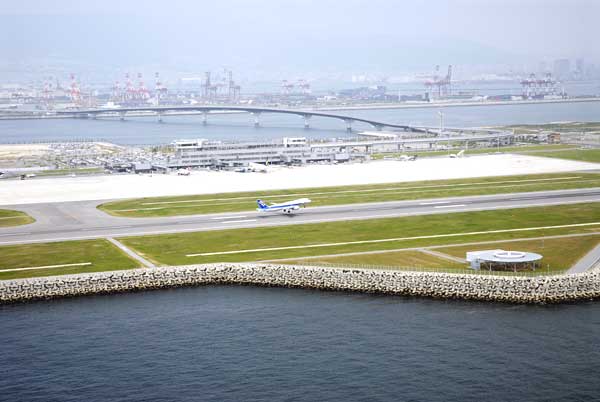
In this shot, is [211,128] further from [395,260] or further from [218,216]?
[395,260]

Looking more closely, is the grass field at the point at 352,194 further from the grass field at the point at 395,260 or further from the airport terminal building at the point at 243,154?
the airport terminal building at the point at 243,154

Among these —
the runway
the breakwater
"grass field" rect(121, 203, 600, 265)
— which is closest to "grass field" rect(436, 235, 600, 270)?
"grass field" rect(121, 203, 600, 265)

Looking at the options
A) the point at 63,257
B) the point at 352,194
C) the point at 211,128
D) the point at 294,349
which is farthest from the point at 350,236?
the point at 211,128

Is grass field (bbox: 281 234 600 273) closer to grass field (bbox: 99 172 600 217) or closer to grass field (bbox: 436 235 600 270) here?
grass field (bbox: 436 235 600 270)

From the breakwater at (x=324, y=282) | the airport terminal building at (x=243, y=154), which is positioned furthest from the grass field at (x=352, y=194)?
the airport terminal building at (x=243, y=154)

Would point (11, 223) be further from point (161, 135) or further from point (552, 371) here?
point (161, 135)

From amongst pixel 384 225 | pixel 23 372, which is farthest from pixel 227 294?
pixel 384 225

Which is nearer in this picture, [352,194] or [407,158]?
[352,194]
